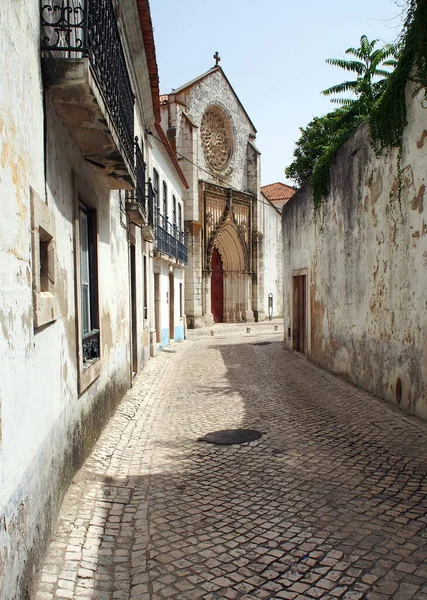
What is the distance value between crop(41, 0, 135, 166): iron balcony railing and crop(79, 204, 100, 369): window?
1210 millimetres

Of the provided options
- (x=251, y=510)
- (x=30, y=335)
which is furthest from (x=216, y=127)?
(x=30, y=335)

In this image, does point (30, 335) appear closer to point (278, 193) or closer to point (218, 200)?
point (218, 200)

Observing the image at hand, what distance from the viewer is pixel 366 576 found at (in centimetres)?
293

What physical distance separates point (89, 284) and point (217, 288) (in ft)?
77.6

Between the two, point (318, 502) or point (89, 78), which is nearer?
point (89, 78)

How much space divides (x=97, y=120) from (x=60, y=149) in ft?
1.41

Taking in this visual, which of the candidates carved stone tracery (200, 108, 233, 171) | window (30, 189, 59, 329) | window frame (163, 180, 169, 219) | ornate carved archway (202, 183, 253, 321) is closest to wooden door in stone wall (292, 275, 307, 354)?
window frame (163, 180, 169, 219)

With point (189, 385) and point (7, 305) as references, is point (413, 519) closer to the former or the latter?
point (7, 305)

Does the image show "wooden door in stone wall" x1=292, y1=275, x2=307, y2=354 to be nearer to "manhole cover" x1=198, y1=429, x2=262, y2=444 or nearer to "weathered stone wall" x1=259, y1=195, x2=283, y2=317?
"manhole cover" x1=198, y1=429, x2=262, y2=444

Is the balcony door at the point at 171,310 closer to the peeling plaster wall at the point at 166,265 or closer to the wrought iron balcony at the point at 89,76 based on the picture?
the peeling plaster wall at the point at 166,265

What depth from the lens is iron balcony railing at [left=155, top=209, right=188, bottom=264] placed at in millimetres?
15461

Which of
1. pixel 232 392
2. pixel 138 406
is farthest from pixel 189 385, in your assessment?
pixel 138 406

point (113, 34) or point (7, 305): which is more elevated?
point (113, 34)

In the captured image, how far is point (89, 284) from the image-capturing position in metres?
5.92
